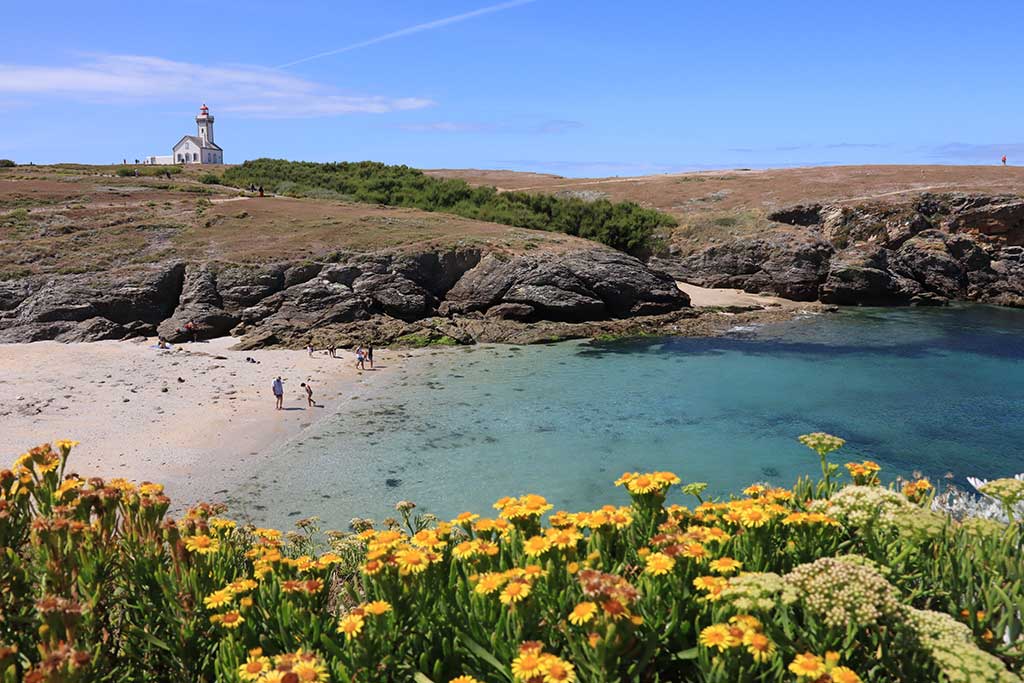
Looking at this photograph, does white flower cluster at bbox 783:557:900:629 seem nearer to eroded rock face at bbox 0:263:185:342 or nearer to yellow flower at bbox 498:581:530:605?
yellow flower at bbox 498:581:530:605

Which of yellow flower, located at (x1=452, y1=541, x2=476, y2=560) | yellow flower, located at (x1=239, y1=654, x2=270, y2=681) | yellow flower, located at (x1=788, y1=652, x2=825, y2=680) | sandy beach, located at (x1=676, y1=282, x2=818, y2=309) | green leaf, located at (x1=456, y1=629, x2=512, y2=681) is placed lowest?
sandy beach, located at (x1=676, y1=282, x2=818, y2=309)

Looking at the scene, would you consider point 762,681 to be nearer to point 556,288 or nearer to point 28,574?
point 28,574

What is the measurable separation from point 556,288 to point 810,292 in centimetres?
2039

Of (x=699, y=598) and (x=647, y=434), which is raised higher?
(x=699, y=598)

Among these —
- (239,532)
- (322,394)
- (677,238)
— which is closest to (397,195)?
(677,238)

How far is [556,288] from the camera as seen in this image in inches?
1529

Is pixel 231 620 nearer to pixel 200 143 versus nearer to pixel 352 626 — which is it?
pixel 352 626

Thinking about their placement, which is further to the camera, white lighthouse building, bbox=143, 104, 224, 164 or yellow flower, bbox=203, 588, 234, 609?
white lighthouse building, bbox=143, 104, 224, 164

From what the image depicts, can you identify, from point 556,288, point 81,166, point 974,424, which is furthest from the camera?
point 81,166

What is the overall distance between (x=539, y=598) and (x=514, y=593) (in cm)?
32

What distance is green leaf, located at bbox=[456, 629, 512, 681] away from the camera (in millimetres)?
3316

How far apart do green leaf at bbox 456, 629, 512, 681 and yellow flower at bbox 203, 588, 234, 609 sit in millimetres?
1299

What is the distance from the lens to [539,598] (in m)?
3.56

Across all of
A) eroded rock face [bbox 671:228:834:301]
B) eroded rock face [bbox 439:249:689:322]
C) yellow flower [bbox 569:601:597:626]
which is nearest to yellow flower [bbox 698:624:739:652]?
yellow flower [bbox 569:601:597:626]
